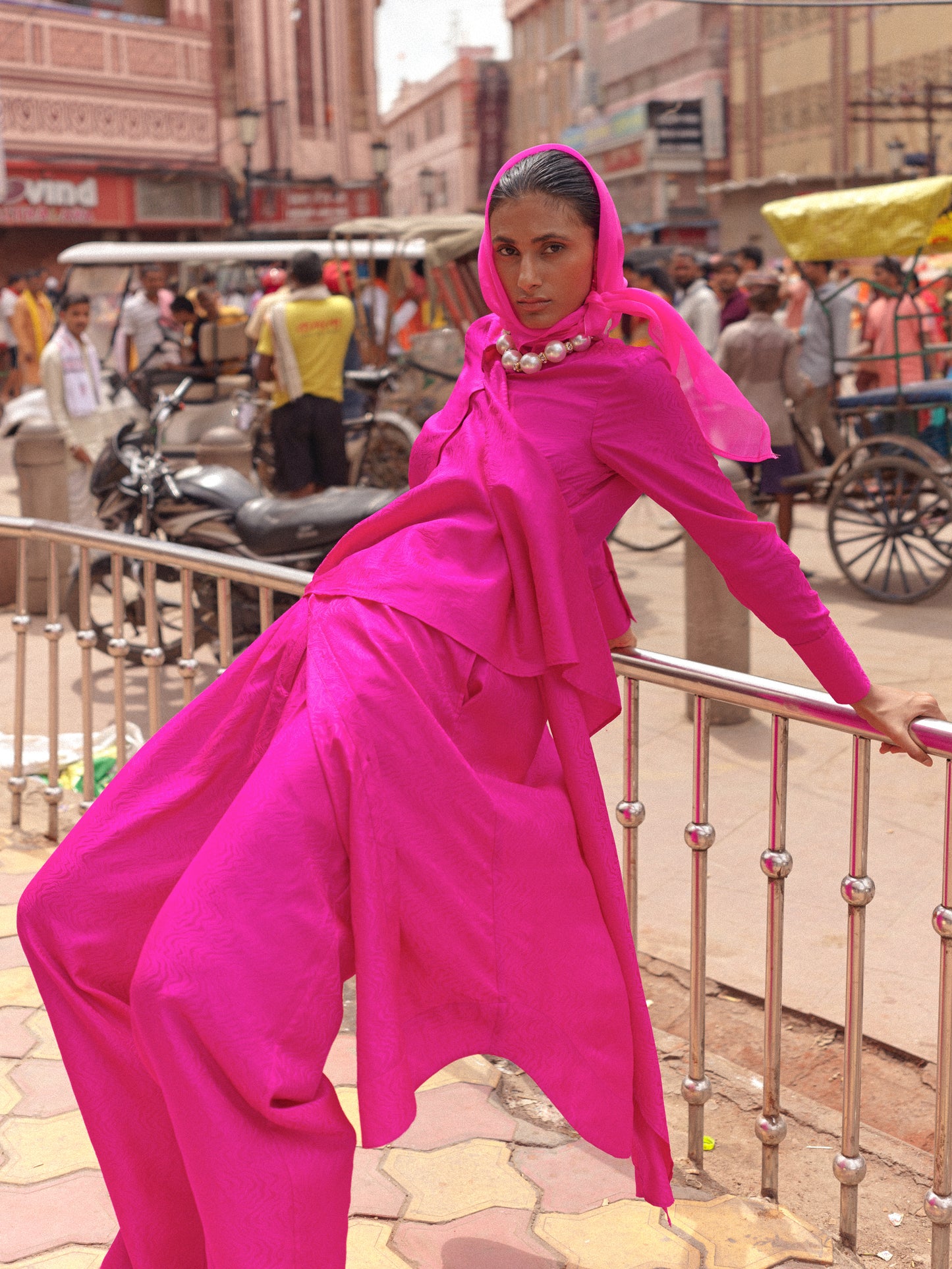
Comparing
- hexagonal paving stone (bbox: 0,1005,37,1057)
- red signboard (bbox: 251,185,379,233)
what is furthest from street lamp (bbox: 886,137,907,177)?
hexagonal paving stone (bbox: 0,1005,37,1057)

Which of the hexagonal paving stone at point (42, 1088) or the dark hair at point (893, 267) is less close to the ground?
the dark hair at point (893, 267)

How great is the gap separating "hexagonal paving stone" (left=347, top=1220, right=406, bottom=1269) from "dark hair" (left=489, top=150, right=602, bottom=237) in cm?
157

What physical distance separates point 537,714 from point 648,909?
2280mm

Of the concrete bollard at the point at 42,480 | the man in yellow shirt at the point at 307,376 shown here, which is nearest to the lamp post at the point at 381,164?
the man in yellow shirt at the point at 307,376

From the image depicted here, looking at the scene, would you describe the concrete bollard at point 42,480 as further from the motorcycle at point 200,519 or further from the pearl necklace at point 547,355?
the pearl necklace at point 547,355

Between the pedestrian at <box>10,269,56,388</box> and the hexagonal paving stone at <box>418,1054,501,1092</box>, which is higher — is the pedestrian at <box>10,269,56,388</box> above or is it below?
above

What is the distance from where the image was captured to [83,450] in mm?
8484

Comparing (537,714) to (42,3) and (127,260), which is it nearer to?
(127,260)

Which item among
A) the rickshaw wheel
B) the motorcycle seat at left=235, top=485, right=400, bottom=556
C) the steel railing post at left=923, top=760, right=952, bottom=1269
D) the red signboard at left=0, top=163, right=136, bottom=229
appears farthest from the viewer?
the red signboard at left=0, top=163, right=136, bottom=229

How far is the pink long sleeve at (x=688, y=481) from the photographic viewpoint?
1850mm

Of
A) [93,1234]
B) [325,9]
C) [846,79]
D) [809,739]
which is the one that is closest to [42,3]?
[325,9]

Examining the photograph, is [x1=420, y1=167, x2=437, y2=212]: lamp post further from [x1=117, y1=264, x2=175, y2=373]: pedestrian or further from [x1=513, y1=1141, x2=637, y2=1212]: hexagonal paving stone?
[x1=513, y1=1141, x2=637, y2=1212]: hexagonal paving stone

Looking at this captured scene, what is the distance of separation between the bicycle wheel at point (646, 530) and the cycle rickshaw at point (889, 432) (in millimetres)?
1244

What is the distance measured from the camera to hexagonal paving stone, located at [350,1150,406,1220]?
2.40 metres
